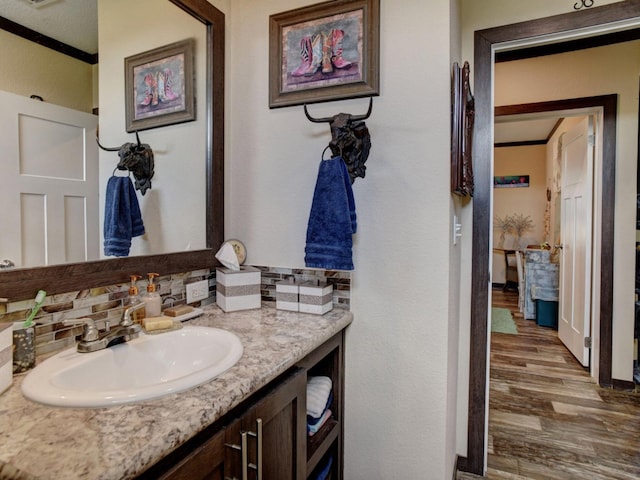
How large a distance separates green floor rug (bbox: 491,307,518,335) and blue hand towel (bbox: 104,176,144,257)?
3901mm

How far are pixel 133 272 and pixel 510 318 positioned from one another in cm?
468

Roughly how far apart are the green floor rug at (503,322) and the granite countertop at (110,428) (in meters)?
3.88

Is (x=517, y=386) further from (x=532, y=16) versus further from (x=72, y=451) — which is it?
(x=72, y=451)

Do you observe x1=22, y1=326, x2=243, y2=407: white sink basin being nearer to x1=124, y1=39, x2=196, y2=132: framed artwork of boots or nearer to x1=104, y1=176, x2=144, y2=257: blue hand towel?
x1=104, y1=176, x2=144, y2=257: blue hand towel

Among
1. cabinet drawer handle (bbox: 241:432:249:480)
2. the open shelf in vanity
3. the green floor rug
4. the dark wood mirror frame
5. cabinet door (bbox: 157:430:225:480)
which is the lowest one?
the green floor rug

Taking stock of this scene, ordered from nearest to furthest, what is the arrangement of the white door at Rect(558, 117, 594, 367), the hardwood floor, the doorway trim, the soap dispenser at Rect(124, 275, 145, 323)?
the soap dispenser at Rect(124, 275, 145, 323)
the doorway trim
the hardwood floor
the white door at Rect(558, 117, 594, 367)

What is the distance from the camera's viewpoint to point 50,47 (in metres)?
1.02

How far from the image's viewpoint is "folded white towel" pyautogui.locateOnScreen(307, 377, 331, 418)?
1.28 meters

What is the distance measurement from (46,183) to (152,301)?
471mm

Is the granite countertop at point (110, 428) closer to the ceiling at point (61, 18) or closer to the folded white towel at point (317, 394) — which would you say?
the folded white towel at point (317, 394)

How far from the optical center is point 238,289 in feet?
4.74

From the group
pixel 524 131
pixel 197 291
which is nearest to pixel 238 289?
pixel 197 291

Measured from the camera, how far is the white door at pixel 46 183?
3.05ft

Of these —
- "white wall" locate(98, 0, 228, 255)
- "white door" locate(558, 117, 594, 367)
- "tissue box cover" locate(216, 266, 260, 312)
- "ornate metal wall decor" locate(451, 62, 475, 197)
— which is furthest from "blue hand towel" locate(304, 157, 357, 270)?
"white door" locate(558, 117, 594, 367)
